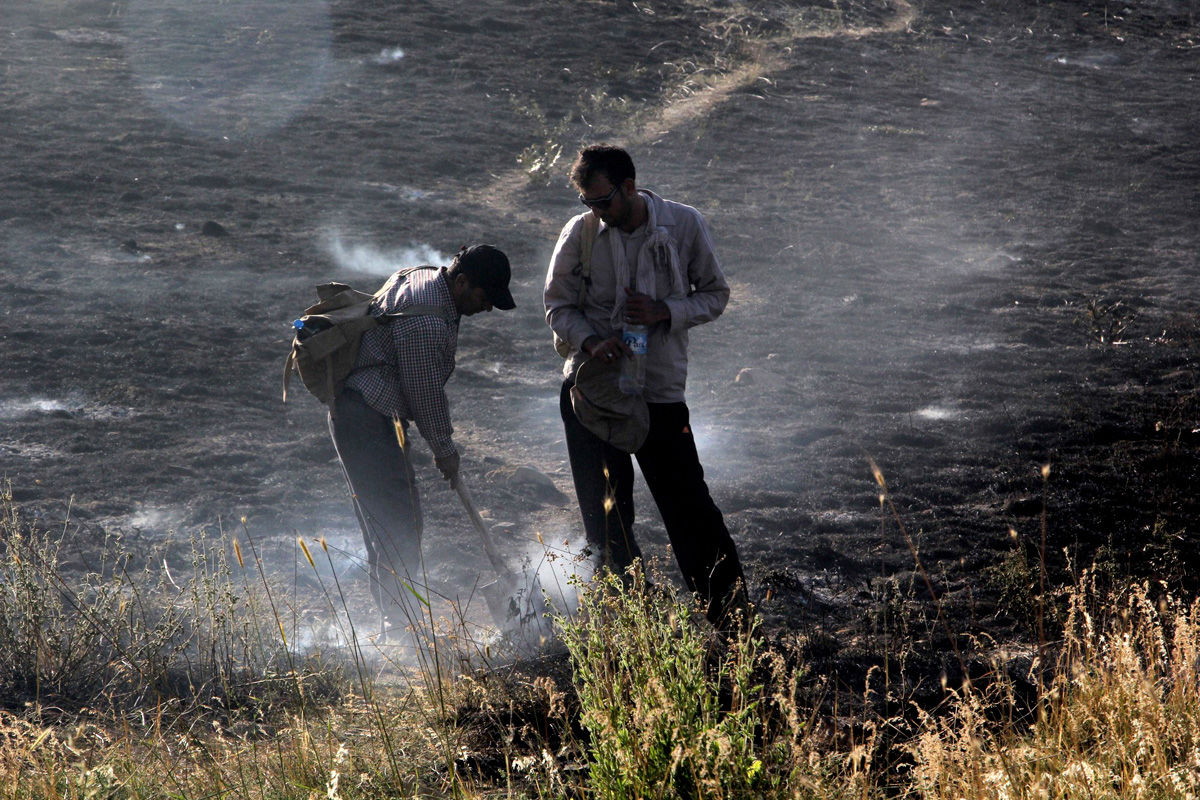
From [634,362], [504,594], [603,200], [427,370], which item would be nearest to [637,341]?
[634,362]

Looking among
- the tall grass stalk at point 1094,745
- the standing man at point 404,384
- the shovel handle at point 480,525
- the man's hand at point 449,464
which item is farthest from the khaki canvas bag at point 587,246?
the tall grass stalk at point 1094,745

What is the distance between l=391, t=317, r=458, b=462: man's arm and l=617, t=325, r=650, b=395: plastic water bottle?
80 centimetres

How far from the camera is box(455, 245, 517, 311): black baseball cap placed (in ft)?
13.7

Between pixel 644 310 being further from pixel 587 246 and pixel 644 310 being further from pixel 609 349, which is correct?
pixel 587 246

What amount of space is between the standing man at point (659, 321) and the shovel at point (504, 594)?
56 centimetres

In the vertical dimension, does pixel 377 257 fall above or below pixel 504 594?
above

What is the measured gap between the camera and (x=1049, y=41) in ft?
61.3

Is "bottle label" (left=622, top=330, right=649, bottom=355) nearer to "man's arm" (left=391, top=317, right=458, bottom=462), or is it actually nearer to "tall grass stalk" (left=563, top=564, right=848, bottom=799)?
"man's arm" (left=391, top=317, right=458, bottom=462)

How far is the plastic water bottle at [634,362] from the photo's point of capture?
3.77 m

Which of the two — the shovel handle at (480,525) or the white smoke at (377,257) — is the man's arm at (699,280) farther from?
the white smoke at (377,257)

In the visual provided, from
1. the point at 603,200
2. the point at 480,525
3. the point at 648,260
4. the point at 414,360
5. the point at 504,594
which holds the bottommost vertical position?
the point at 504,594

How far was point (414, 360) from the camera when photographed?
4.24m

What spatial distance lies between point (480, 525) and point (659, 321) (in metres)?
1.31

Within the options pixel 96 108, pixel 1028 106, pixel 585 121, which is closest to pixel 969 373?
pixel 585 121
